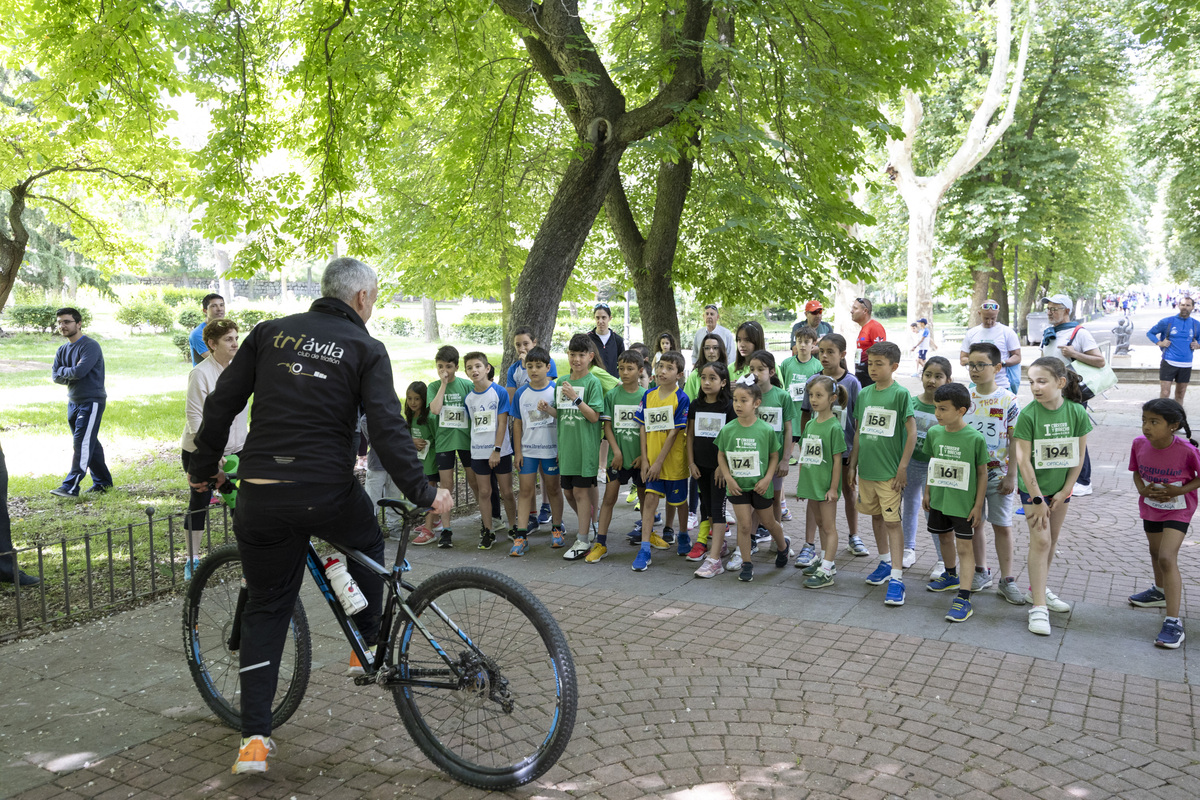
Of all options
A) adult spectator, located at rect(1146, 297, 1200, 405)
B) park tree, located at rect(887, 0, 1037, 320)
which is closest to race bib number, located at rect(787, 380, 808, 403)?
adult spectator, located at rect(1146, 297, 1200, 405)

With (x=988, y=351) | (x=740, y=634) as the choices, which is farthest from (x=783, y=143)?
(x=740, y=634)

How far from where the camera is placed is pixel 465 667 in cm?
360

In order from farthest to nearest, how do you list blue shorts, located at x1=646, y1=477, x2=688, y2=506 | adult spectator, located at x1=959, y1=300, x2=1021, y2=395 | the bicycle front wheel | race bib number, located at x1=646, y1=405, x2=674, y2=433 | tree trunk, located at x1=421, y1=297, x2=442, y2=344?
tree trunk, located at x1=421, y1=297, x2=442, y2=344 < adult spectator, located at x1=959, y1=300, x2=1021, y2=395 < blue shorts, located at x1=646, y1=477, x2=688, y2=506 < race bib number, located at x1=646, y1=405, x2=674, y2=433 < the bicycle front wheel

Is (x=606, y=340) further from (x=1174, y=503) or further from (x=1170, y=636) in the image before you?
(x=1170, y=636)

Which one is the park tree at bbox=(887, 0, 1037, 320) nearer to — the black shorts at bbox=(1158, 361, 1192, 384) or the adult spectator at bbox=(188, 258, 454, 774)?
the black shorts at bbox=(1158, 361, 1192, 384)

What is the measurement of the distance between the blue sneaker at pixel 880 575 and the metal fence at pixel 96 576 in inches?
166

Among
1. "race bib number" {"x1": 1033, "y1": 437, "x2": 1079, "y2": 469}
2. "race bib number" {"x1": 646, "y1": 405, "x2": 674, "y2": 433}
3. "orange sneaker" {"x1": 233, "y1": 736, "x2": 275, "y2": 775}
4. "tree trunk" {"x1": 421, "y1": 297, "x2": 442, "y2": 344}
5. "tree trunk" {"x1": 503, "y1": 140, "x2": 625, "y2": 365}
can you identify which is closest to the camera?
"orange sneaker" {"x1": 233, "y1": 736, "x2": 275, "y2": 775}

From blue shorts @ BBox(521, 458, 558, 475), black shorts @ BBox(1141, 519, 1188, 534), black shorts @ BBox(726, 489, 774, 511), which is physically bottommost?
black shorts @ BBox(726, 489, 774, 511)

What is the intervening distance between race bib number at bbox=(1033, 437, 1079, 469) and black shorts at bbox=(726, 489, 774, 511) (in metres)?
1.90

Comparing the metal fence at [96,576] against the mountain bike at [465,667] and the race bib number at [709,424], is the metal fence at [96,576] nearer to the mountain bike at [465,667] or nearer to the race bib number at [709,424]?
the mountain bike at [465,667]

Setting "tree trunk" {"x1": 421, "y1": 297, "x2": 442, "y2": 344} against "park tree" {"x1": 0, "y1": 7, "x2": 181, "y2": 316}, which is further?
"tree trunk" {"x1": 421, "y1": 297, "x2": 442, "y2": 344}

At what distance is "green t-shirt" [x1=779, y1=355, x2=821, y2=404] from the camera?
8289mm

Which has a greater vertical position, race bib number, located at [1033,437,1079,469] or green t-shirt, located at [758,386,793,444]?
green t-shirt, located at [758,386,793,444]

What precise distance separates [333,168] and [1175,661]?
9768mm
